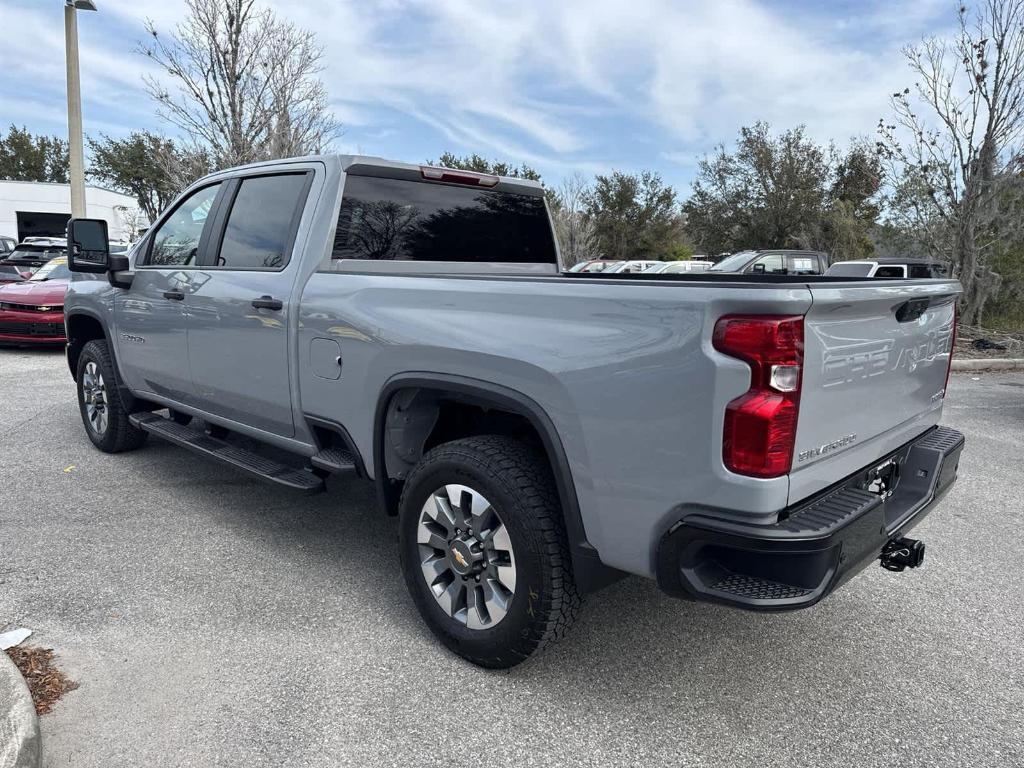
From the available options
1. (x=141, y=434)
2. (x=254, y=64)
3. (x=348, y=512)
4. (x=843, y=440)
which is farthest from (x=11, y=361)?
(x=843, y=440)

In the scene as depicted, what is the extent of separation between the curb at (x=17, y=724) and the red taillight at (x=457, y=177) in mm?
2788

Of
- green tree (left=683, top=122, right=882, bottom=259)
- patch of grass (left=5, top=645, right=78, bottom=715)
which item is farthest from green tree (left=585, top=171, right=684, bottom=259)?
patch of grass (left=5, top=645, right=78, bottom=715)

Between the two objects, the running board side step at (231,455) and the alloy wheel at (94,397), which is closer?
Answer: the running board side step at (231,455)

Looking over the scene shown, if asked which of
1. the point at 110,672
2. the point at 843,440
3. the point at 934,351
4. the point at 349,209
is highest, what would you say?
the point at 349,209

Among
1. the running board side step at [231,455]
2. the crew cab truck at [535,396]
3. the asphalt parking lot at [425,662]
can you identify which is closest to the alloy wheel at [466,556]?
the crew cab truck at [535,396]

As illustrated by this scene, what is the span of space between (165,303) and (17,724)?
2771 millimetres

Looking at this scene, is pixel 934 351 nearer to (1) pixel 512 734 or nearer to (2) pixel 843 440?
(2) pixel 843 440

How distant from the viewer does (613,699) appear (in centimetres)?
272

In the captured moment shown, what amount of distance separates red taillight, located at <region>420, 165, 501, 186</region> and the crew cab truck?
0.01 meters

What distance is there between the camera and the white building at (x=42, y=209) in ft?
167

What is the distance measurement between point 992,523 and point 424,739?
152 inches

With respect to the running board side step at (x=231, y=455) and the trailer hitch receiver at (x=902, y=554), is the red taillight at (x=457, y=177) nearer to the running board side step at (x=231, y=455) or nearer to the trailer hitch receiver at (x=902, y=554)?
the running board side step at (x=231, y=455)

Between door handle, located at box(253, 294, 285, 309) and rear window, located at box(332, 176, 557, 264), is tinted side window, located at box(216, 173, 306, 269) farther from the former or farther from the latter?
rear window, located at box(332, 176, 557, 264)

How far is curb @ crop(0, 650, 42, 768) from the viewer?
7.13 ft
